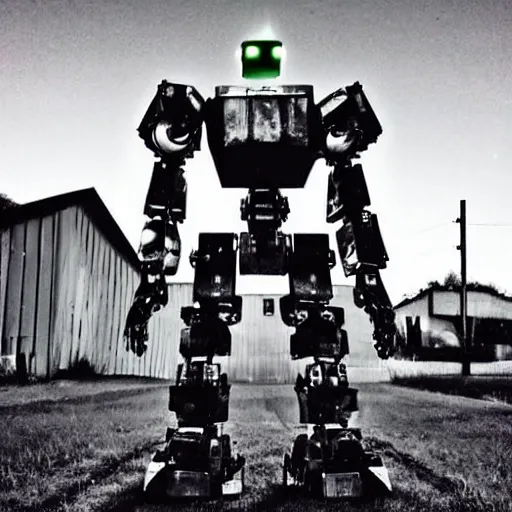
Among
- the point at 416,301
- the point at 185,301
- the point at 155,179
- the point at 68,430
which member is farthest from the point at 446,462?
the point at 416,301

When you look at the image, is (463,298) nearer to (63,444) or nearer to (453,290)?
(453,290)

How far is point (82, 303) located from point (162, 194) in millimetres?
9507

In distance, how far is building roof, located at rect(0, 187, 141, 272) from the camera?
33.0 feet

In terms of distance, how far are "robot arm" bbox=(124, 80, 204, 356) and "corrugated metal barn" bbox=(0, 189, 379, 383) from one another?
7322 mm

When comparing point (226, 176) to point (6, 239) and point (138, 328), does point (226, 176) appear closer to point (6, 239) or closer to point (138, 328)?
point (138, 328)

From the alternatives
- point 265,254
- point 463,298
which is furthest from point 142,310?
point 463,298

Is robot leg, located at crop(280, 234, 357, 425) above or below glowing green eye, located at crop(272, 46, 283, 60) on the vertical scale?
below

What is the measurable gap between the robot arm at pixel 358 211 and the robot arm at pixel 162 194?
2.91 feet

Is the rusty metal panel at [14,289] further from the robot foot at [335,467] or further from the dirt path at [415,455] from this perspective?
the robot foot at [335,467]

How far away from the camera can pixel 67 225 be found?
11477 mm

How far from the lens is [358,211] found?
143 inches

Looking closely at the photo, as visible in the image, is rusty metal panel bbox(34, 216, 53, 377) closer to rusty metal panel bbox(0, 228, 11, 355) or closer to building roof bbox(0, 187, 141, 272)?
building roof bbox(0, 187, 141, 272)

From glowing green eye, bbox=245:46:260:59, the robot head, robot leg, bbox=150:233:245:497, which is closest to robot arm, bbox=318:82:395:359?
the robot head

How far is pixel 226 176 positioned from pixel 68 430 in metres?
2.93
